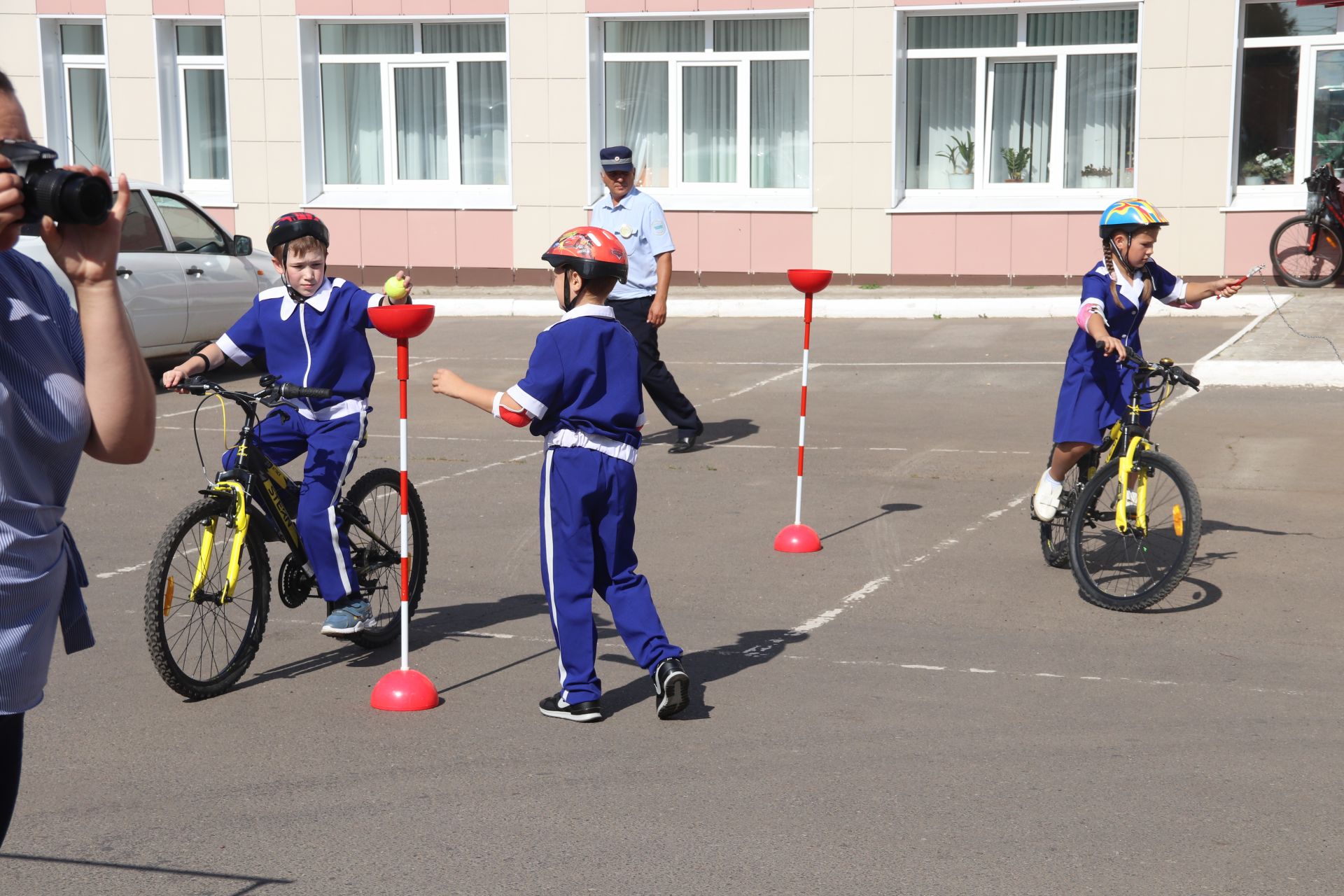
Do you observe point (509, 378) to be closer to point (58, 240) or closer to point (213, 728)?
point (213, 728)

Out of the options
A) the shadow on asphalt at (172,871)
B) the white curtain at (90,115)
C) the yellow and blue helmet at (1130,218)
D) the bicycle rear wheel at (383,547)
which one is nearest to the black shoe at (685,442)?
the bicycle rear wheel at (383,547)

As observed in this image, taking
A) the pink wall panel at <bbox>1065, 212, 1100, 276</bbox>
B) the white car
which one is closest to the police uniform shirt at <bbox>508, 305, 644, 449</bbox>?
the white car

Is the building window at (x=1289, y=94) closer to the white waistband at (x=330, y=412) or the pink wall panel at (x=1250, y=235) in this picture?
the pink wall panel at (x=1250, y=235)

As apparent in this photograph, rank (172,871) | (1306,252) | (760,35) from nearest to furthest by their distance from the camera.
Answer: (172,871) → (1306,252) → (760,35)

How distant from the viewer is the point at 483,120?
22.0 metres

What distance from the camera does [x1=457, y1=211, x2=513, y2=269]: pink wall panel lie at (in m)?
21.3

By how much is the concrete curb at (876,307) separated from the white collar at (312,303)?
11.3 m

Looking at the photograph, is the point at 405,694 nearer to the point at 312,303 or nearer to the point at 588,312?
the point at 588,312

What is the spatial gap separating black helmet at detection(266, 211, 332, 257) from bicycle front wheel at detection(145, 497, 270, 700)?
1.14 meters

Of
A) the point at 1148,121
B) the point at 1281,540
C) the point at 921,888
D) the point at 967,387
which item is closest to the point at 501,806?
the point at 921,888

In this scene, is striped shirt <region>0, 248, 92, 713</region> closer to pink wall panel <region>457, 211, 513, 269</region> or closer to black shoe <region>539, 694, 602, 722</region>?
black shoe <region>539, 694, 602, 722</region>

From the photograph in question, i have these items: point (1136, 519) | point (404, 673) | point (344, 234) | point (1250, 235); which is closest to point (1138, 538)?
point (1136, 519)

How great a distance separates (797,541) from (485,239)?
1396 cm

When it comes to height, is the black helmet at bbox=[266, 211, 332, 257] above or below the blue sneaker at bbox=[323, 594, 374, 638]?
above
